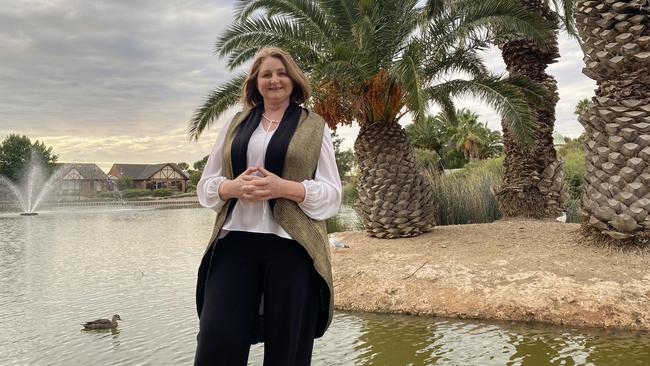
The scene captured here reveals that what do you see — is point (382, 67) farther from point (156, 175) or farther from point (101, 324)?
point (156, 175)

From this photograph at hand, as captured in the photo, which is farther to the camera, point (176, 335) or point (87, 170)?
point (87, 170)

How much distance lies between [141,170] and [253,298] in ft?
252

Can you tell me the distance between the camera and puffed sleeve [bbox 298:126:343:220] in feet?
7.84

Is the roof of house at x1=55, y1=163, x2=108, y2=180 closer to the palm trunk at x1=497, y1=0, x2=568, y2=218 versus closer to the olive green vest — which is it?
the palm trunk at x1=497, y1=0, x2=568, y2=218

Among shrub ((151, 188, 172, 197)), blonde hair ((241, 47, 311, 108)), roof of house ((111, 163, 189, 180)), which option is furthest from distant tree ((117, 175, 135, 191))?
blonde hair ((241, 47, 311, 108))

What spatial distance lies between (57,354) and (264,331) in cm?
382

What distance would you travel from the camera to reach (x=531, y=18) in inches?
364

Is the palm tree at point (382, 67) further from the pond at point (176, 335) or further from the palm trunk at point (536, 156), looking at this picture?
the pond at point (176, 335)

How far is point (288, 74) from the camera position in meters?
2.60

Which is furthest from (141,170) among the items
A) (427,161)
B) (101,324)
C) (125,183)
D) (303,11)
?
(101,324)

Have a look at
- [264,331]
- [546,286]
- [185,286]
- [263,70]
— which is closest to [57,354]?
[185,286]

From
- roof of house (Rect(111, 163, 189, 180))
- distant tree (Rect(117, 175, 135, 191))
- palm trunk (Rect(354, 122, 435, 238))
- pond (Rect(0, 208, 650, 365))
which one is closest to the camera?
pond (Rect(0, 208, 650, 365))

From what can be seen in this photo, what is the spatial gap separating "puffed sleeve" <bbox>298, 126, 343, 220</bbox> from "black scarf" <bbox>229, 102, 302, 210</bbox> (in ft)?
0.52

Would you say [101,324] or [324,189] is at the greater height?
[324,189]
